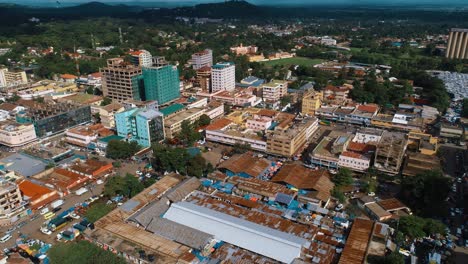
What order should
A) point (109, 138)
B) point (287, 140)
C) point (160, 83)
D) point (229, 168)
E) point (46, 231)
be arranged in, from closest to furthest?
point (46, 231) < point (229, 168) < point (287, 140) < point (109, 138) < point (160, 83)

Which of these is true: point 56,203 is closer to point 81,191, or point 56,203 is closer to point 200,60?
point 81,191

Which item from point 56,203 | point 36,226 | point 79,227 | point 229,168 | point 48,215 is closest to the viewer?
point 79,227

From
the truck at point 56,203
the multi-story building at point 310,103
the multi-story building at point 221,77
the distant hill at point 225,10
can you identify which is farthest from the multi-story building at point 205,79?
the distant hill at point 225,10

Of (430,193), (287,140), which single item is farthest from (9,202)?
(430,193)

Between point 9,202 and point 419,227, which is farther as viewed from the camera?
point 9,202

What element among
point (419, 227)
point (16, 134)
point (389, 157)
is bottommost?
point (419, 227)

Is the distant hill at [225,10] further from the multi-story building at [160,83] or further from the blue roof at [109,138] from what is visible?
the blue roof at [109,138]
